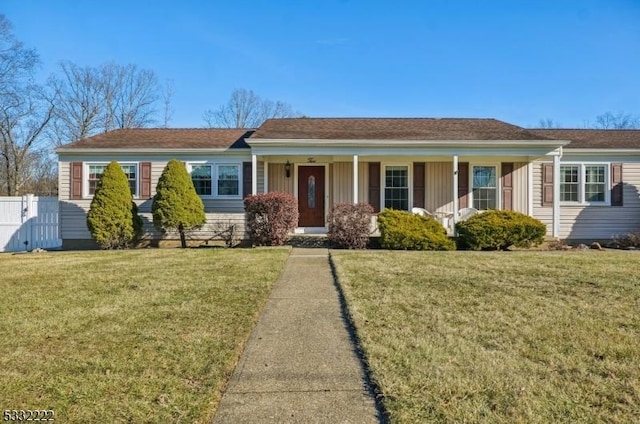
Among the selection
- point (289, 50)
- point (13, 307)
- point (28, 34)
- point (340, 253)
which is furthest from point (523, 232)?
point (28, 34)

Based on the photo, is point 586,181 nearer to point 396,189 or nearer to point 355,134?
point 396,189

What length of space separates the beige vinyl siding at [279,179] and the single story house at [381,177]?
33 millimetres

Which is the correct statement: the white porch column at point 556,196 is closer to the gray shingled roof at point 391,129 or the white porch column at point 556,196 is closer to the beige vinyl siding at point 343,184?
the gray shingled roof at point 391,129

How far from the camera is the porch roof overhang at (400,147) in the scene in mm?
11867

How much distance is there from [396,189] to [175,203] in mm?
6871

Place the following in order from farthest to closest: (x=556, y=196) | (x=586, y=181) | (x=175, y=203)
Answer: (x=586, y=181) < (x=556, y=196) < (x=175, y=203)

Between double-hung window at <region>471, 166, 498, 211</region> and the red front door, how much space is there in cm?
498

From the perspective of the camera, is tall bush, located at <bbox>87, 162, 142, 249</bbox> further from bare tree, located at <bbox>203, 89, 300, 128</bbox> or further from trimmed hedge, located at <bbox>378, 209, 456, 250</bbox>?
bare tree, located at <bbox>203, 89, 300, 128</bbox>

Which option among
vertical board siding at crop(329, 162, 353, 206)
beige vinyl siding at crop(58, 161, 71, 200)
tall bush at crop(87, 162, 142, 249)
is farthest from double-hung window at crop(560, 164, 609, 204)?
beige vinyl siding at crop(58, 161, 71, 200)

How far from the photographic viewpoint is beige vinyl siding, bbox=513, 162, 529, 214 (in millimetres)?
13336

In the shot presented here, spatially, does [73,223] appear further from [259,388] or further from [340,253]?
[259,388]

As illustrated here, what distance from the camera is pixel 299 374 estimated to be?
299cm

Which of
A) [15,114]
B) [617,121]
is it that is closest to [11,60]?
[15,114]

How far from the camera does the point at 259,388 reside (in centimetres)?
278
